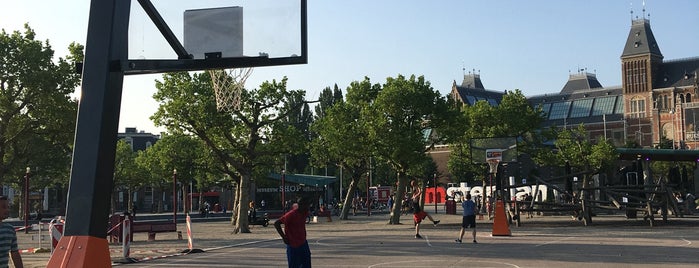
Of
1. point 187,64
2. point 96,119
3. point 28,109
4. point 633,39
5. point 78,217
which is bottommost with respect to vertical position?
point 78,217

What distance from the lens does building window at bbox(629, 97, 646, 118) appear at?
13925 cm

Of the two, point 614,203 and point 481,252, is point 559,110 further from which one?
point 481,252

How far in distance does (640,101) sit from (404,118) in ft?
375

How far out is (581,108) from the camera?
486 feet

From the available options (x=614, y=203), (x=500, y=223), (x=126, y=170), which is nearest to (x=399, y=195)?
(x=614, y=203)

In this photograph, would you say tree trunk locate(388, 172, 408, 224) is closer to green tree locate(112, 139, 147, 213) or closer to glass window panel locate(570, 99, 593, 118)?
green tree locate(112, 139, 147, 213)

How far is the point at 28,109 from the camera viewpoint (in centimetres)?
3712

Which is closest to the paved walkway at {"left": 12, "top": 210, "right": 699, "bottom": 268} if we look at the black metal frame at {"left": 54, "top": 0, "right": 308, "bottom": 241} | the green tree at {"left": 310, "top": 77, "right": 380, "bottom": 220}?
the black metal frame at {"left": 54, "top": 0, "right": 308, "bottom": 241}

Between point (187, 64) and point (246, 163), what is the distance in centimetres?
2371

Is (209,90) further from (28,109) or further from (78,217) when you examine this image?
(78,217)

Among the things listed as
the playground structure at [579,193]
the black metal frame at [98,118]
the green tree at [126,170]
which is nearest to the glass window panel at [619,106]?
the green tree at [126,170]

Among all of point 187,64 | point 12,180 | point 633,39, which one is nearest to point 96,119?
point 187,64

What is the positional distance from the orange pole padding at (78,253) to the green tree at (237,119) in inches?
867

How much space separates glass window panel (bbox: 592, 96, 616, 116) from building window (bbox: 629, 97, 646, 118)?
459 cm
